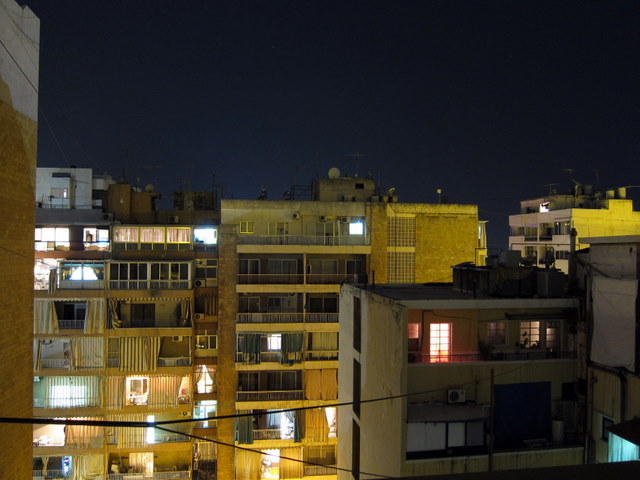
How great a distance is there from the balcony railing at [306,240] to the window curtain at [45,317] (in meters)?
9.52

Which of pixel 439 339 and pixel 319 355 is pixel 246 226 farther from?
pixel 439 339

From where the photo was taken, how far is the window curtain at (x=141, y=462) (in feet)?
78.0

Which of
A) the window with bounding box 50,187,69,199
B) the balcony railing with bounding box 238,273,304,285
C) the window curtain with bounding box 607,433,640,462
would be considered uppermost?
the window with bounding box 50,187,69,199

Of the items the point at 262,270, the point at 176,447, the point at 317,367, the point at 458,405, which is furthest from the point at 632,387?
the point at 176,447

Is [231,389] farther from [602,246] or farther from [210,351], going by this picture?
[602,246]

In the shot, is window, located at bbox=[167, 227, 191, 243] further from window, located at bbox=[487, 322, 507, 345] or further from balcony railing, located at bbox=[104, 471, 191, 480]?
window, located at bbox=[487, 322, 507, 345]

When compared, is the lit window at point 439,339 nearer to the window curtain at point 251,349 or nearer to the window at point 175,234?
the window curtain at point 251,349

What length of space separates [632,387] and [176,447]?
20.2m

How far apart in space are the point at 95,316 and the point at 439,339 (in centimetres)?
1736

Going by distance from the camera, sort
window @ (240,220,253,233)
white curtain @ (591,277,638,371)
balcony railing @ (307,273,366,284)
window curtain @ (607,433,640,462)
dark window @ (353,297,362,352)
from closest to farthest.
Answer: window curtain @ (607,433,640,462) → white curtain @ (591,277,638,371) → dark window @ (353,297,362,352) → balcony railing @ (307,273,366,284) → window @ (240,220,253,233)

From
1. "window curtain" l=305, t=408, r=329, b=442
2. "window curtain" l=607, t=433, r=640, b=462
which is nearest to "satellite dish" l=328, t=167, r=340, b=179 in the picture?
"window curtain" l=305, t=408, r=329, b=442

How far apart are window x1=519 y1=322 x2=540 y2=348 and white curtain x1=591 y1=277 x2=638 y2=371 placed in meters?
1.63

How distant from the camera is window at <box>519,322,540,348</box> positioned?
13.2 meters

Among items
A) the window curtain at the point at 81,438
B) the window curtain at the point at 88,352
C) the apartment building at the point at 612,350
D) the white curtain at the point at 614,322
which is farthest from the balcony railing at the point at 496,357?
the window curtain at the point at 81,438
